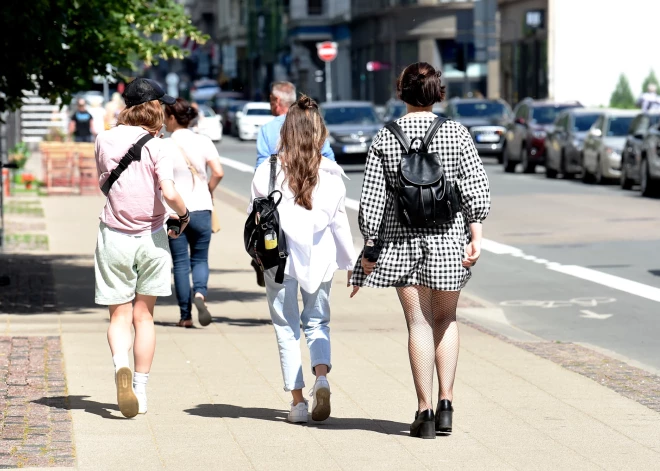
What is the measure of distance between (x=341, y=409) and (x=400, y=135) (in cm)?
160

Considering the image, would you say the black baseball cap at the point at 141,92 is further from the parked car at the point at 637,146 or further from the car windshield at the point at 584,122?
the car windshield at the point at 584,122

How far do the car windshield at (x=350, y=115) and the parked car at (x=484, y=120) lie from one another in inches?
89.1

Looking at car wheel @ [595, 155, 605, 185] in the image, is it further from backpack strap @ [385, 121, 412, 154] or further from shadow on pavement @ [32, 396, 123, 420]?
backpack strap @ [385, 121, 412, 154]

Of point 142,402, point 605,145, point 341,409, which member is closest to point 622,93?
point 605,145

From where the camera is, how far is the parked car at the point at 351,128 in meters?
36.2

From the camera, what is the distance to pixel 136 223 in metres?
7.53

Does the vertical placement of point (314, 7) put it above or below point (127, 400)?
above

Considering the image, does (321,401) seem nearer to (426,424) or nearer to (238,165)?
(426,424)

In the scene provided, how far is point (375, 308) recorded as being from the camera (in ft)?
40.2

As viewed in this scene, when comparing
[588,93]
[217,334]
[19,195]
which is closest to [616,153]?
[19,195]

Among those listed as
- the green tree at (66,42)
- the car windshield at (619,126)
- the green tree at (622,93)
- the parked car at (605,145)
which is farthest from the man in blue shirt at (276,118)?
the green tree at (622,93)

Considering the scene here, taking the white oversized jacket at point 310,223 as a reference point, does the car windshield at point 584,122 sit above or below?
below

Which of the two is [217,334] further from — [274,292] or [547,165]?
[547,165]

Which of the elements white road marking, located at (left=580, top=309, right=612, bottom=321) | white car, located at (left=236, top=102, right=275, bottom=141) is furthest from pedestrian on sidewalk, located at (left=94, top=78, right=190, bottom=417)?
white car, located at (left=236, top=102, right=275, bottom=141)
